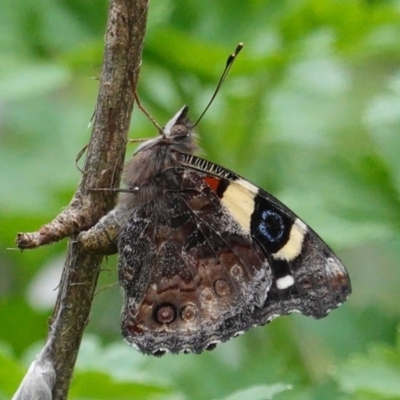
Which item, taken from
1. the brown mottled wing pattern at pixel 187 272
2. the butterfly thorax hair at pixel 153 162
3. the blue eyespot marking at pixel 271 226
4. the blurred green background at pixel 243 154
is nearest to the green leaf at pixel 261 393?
the blurred green background at pixel 243 154

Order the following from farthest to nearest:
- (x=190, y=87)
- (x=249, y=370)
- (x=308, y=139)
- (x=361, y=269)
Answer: (x=361, y=269) < (x=308, y=139) < (x=190, y=87) < (x=249, y=370)

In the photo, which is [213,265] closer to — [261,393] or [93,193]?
[261,393]

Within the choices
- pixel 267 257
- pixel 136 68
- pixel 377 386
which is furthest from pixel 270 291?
pixel 136 68

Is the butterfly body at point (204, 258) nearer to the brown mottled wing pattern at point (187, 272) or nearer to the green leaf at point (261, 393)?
the brown mottled wing pattern at point (187, 272)

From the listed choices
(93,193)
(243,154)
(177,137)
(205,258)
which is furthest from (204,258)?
(243,154)

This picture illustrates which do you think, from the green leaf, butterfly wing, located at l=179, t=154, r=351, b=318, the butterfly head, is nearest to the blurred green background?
the green leaf

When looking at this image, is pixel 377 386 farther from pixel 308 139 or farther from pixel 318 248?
pixel 308 139
